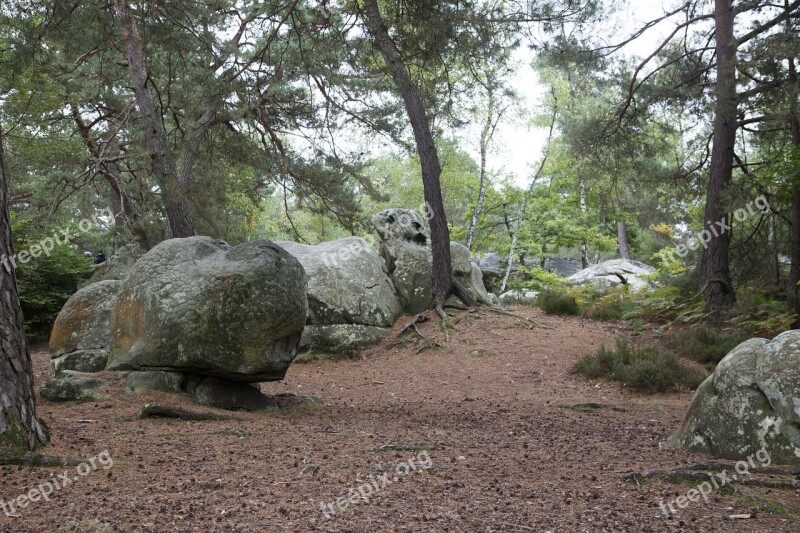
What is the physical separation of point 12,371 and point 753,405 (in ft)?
17.6

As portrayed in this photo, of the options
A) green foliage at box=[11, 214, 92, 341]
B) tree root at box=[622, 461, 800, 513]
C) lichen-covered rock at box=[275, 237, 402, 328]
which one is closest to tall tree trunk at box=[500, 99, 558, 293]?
lichen-covered rock at box=[275, 237, 402, 328]

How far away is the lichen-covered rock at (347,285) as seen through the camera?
37.1ft

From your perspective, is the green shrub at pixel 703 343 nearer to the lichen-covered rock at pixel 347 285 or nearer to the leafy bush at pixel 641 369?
the leafy bush at pixel 641 369

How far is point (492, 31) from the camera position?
723 centimetres

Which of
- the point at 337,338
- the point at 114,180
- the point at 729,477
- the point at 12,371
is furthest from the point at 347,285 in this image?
the point at 729,477

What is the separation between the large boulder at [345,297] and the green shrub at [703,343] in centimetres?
515

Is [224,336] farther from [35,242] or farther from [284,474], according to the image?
[35,242]

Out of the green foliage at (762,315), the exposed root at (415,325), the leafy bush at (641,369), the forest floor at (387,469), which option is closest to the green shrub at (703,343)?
the green foliage at (762,315)

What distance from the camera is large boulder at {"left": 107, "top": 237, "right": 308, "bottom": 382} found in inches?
238

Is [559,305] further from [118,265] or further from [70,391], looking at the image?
[118,265]

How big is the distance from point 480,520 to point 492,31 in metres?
5.76

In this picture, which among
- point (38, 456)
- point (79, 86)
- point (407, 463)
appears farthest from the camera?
point (79, 86)

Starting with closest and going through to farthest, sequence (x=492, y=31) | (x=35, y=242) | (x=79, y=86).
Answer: (x=492, y=31) → (x=79, y=86) → (x=35, y=242)

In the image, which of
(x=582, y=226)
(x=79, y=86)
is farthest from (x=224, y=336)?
(x=582, y=226)
